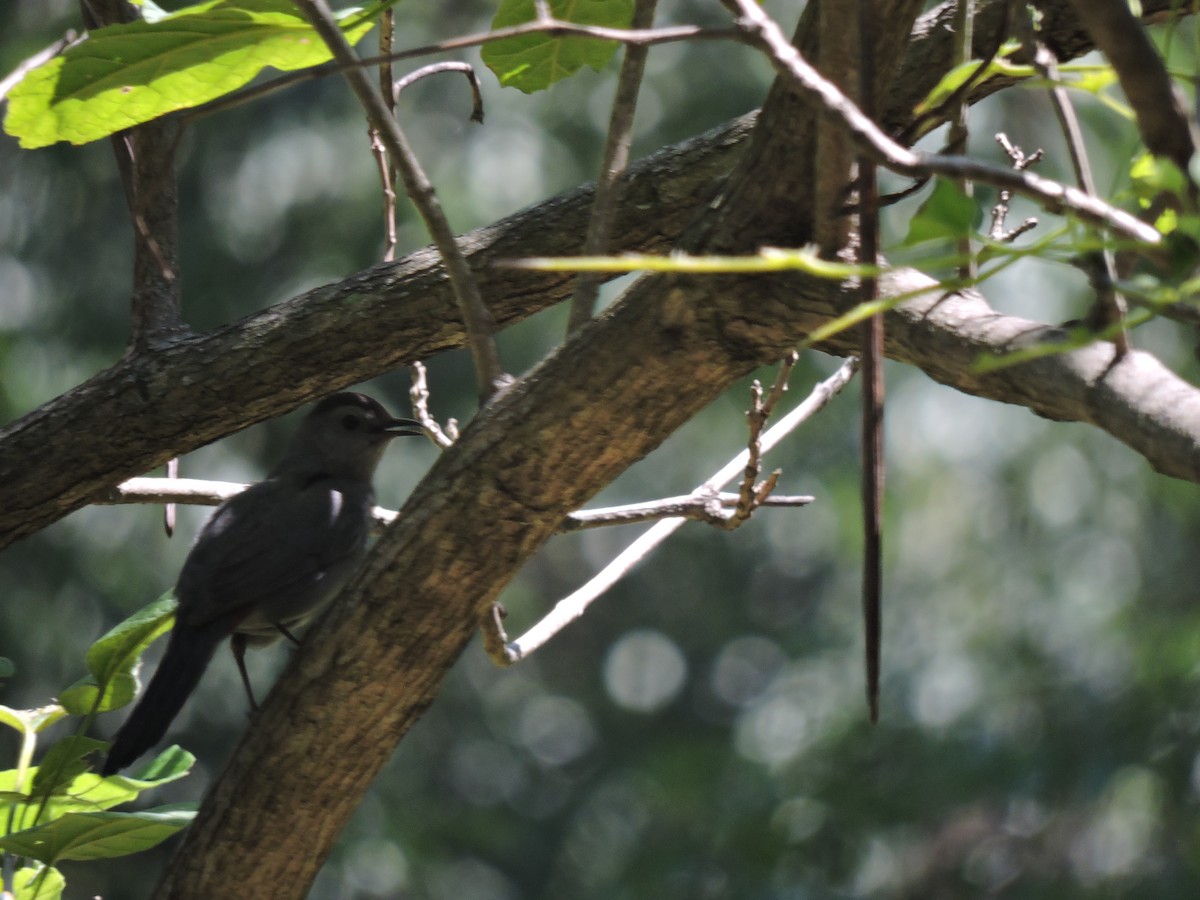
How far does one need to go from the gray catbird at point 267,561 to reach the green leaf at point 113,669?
0.61 m

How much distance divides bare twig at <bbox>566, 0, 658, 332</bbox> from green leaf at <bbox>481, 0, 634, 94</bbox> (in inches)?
12.6

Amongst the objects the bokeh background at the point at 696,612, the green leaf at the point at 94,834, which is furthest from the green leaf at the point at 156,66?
the bokeh background at the point at 696,612

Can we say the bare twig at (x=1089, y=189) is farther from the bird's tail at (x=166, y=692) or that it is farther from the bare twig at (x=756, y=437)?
the bird's tail at (x=166, y=692)

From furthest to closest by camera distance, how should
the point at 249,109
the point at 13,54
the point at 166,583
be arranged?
the point at 249,109 → the point at 166,583 → the point at 13,54

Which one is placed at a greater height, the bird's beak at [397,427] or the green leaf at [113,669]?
the green leaf at [113,669]

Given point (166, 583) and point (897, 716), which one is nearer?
point (897, 716)

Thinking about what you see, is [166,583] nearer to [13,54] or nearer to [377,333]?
[13,54]

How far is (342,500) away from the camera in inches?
146

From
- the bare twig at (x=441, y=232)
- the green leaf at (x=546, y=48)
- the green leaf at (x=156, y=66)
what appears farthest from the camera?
the green leaf at (x=546, y=48)

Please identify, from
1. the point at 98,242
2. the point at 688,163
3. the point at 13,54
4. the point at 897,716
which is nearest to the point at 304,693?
the point at 688,163

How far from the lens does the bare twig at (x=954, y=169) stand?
2.64 ft

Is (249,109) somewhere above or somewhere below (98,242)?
above

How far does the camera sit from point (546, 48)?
2404 millimetres

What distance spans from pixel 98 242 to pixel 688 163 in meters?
7.33
